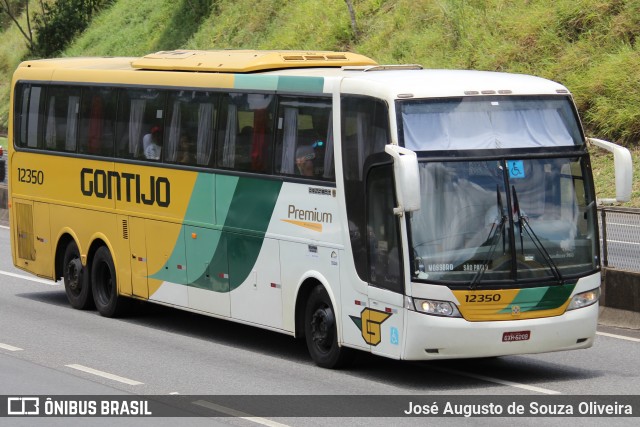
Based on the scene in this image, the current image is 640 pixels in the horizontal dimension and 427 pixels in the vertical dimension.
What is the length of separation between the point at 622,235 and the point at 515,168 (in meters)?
3.65

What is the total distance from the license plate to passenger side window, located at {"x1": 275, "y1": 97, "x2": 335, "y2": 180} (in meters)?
2.40

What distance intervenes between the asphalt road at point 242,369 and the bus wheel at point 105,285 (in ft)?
1.59

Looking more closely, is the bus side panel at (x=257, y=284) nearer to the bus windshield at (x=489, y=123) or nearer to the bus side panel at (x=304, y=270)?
the bus side panel at (x=304, y=270)

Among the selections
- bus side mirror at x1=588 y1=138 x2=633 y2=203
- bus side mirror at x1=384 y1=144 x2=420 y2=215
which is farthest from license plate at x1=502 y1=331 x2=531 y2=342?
bus side mirror at x1=588 y1=138 x2=633 y2=203

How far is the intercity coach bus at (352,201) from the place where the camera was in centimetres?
1181

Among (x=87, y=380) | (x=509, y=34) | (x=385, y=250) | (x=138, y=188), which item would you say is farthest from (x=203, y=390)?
(x=509, y=34)

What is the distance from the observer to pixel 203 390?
12.0 m

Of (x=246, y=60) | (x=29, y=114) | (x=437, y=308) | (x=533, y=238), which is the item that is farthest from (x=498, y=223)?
(x=29, y=114)

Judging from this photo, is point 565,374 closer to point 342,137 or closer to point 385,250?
point 385,250

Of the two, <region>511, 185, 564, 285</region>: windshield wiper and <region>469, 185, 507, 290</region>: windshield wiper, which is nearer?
<region>469, 185, 507, 290</region>: windshield wiper

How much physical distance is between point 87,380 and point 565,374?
15.2ft

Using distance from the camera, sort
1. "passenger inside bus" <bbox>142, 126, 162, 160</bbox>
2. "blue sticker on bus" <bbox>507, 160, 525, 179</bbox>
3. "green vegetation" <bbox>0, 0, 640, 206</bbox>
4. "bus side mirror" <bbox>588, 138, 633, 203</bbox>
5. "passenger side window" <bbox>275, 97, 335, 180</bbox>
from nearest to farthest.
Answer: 1. "blue sticker on bus" <bbox>507, 160, 525, 179</bbox>
2. "bus side mirror" <bbox>588, 138, 633, 203</bbox>
3. "passenger side window" <bbox>275, 97, 335, 180</bbox>
4. "passenger inside bus" <bbox>142, 126, 162, 160</bbox>
5. "green vegetation" <bbox>0, 0, 640, 206</bbox>

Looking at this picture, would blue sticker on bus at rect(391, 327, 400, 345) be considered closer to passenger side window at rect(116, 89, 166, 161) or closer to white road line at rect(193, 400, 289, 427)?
white road line at rect(193, 400, 289, 427)

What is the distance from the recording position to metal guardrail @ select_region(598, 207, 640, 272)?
14961 millimetres
